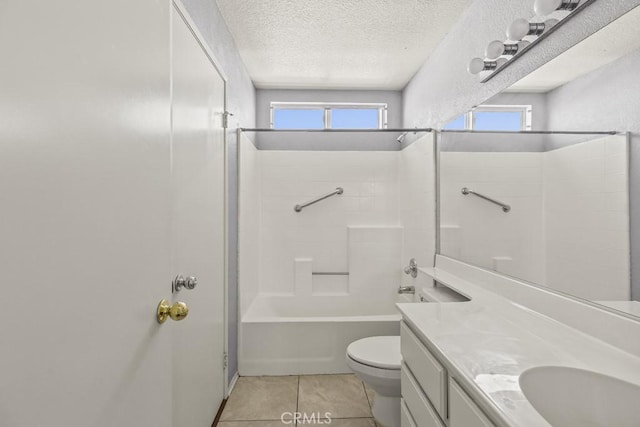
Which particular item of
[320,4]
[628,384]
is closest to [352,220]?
[320,4]

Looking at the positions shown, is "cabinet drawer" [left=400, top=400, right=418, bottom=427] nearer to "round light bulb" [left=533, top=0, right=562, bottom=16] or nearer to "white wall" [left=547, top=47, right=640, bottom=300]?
"white wall" [left=547, top=47, right=640, bottom=300]

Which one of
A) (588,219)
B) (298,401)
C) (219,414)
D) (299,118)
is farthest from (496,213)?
(299,118)

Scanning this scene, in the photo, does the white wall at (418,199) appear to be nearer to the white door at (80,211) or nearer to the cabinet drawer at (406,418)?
the cabinet drawer at (406,418)

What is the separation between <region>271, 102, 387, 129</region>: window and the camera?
3.28 m

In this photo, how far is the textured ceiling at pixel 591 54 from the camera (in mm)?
911

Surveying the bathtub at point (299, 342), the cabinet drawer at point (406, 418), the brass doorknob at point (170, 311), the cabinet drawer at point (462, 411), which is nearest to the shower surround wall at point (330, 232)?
the bathtub at point (299, 342)

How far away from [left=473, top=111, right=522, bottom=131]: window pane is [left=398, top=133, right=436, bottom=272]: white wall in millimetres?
552

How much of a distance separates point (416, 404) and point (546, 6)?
1482mm

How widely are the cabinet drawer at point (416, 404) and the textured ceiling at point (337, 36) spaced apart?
6.41 ft

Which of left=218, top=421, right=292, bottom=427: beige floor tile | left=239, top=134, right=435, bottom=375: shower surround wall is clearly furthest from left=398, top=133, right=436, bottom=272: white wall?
left=218, top=421, right=292, bottom=427: beige floor tile

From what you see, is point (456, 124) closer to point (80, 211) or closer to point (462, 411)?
point (462, 411)

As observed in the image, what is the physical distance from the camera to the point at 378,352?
1788 millimetres

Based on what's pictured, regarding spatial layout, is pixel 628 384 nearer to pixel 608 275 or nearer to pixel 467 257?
pixel 608 275

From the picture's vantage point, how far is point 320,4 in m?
1.85
